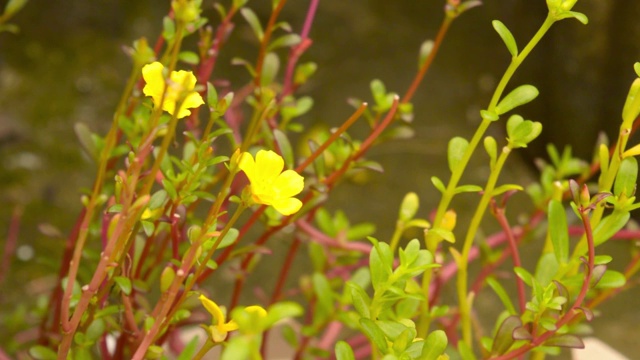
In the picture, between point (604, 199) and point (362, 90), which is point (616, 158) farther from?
point (362, 90)

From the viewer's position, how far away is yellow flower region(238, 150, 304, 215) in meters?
0.36

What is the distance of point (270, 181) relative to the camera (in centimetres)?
37

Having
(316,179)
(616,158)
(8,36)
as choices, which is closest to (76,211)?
(8,36)

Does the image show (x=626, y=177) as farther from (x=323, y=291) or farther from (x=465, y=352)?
(x=323, y=291)

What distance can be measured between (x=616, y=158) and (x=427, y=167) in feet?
3.62

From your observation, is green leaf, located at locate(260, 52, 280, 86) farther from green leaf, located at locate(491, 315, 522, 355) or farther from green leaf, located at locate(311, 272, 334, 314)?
green leaf, located at locate(491, 315, 522, 355)

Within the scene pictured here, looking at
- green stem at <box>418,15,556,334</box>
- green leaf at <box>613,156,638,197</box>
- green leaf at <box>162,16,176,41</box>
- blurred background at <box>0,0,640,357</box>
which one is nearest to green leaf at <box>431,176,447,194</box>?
green stem at <box>418,15,556,334</box>

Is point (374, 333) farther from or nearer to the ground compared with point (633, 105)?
nearer to the ground

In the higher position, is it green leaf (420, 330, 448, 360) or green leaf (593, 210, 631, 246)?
green leaf (593, 210, 631, 246)

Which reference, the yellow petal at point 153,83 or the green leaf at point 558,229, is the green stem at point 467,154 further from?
the yellow petal at point 153,83

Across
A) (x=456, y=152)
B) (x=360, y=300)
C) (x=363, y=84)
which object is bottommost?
(x=360, y=300)

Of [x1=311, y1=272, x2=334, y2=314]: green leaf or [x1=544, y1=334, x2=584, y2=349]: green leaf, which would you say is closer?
[x1=544, y1=334, x2=584, y2=349]: green leaf

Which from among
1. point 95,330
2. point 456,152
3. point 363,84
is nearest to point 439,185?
point 456,152

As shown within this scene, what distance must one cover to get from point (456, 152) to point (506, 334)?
125mm
